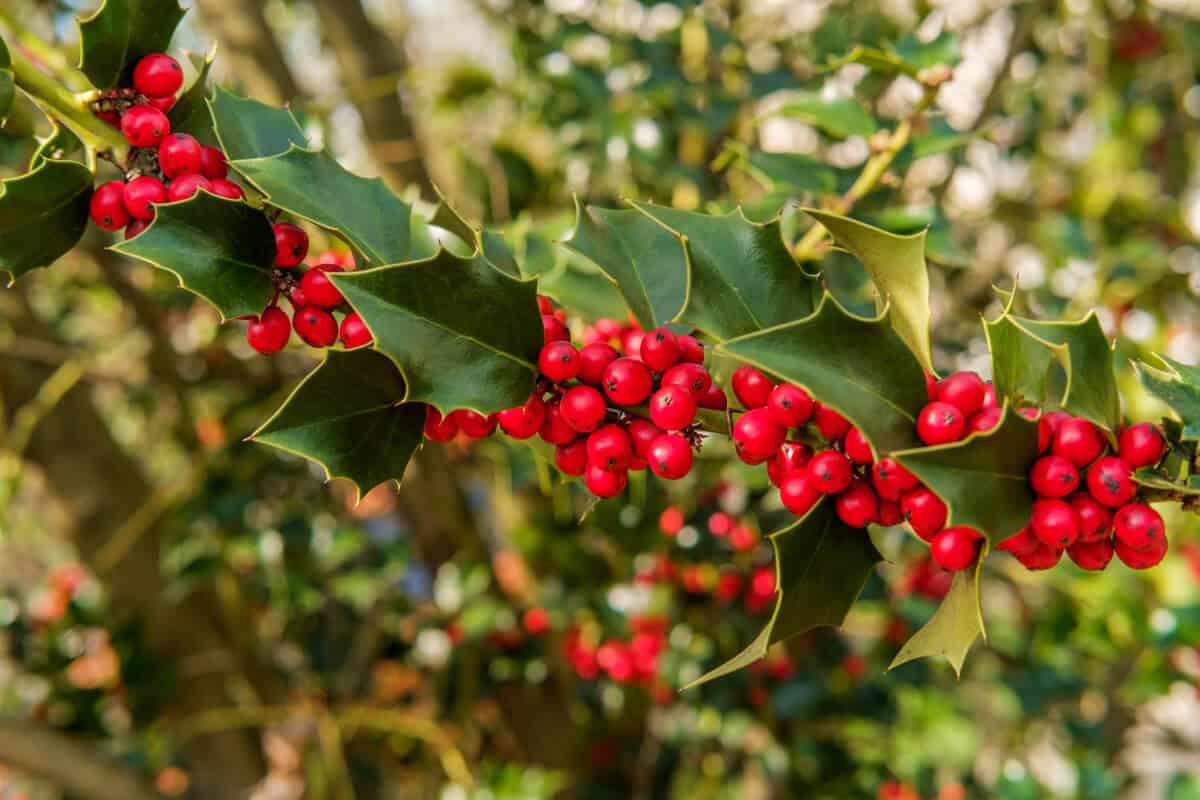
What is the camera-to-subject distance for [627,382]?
656mm

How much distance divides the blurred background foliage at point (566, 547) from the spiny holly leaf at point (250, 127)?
85cm

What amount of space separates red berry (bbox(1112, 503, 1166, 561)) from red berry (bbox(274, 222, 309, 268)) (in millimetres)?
597

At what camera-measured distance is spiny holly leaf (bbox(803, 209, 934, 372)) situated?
0.64 m

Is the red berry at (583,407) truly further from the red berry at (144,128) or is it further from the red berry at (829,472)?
the red berry at (144,128)

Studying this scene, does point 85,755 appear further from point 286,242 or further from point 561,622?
point 286,242

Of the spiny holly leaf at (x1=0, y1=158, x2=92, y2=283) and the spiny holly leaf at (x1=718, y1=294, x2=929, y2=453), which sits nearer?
the spiny holly leaf at (x1=718, y1=294, x2=929, y2=453)

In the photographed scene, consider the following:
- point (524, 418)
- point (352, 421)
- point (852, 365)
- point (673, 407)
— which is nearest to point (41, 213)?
point (352, 421)

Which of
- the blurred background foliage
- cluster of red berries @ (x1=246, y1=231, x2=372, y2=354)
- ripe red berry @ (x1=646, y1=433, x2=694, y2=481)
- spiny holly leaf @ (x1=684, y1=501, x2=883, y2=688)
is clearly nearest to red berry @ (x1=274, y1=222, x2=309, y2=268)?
cluster of red berries @ (x1=246, y1=231, x2=372, y2=354)

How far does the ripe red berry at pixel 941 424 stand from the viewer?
0.57m

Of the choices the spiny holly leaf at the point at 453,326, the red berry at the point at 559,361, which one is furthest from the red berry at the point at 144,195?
the red berry at the point at 559,361

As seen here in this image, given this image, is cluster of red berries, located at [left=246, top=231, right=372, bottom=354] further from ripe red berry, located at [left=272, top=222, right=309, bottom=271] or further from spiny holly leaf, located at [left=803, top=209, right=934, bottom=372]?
spiny holly leaf, located at [left=803, top=209, right=934, bottom=372]

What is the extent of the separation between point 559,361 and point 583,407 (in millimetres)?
36

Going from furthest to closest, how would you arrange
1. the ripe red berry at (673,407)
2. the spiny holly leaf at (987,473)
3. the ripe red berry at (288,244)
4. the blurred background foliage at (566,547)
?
1. the blurred background foliage at (566,547)
2. the ripe red berry at (288,244)
3. the ripe red berry at (673,407)
4. the spiny holly leaf at (987,473)

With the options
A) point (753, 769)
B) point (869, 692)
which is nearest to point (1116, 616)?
point (869, 692)
